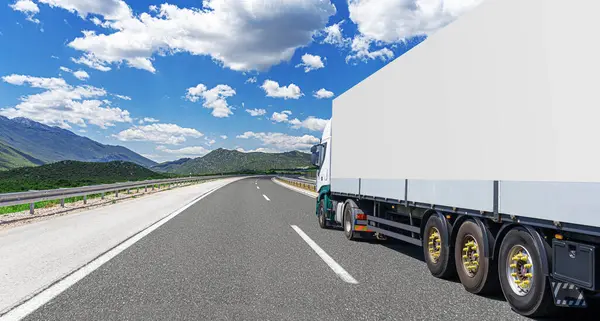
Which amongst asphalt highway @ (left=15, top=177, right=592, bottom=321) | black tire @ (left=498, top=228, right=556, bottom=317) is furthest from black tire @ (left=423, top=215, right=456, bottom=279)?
black tire @ (left=498, top=228, right=556, bottom=317)

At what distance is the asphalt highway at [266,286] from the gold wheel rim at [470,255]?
277mm

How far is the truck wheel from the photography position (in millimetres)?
9092

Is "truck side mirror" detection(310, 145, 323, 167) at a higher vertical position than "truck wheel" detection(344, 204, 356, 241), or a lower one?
higher

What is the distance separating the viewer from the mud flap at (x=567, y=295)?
3.85m

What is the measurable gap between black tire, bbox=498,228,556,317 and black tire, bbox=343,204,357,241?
4.58m

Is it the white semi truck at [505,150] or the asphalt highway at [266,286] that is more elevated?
the white semi truck at [505,150]

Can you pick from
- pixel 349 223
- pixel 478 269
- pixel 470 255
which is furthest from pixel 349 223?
pixel 478 269

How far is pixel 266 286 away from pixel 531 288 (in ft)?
9.29

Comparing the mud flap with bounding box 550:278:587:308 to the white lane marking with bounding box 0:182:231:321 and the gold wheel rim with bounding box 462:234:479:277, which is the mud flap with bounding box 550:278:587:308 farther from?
the white lane marking with bounding box 0:182:231:321

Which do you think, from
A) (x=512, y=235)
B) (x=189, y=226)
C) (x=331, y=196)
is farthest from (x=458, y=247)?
(x=189, y=226)

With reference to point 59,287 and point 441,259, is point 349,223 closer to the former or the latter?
point 441,259

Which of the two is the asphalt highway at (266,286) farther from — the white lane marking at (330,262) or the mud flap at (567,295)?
the mud flap at (567,295)

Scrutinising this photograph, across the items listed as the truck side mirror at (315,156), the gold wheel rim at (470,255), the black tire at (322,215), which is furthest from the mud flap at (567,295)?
the truck side mirror at (315,156)

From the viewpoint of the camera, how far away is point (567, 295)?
3.86 meters
